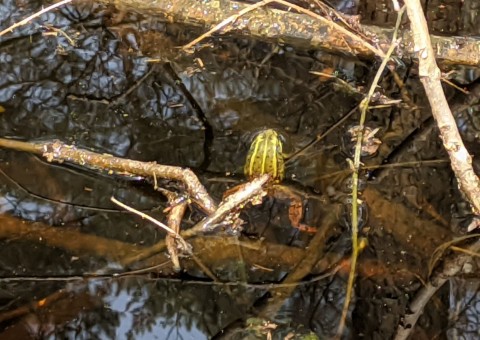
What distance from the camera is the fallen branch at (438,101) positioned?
7.84 ft

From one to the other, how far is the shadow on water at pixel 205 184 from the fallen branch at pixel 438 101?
0.41 m

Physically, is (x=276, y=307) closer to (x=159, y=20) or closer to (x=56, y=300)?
(x=56, y=300)

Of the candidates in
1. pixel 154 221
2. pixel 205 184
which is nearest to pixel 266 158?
pixel 205 184

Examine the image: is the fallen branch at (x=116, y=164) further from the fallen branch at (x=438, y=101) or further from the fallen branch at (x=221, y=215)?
the fallen branch at (x=438, y=101)

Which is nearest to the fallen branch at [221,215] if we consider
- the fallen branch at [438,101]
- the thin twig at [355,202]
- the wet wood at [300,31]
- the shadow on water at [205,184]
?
the shadow on water at [205,184]

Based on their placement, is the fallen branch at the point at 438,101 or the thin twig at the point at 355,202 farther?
the thin twig at the point at 355,202

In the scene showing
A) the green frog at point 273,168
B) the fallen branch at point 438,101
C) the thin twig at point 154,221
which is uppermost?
the fallen branch at point 438,101

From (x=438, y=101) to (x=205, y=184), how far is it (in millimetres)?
1044

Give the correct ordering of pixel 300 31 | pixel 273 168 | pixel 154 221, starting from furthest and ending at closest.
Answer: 1. pixel 300 31
2. pixel 273 168
3. pixel 154 221

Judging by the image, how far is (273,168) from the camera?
9.46ft

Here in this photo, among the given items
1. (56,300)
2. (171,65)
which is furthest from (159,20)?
(56,300)

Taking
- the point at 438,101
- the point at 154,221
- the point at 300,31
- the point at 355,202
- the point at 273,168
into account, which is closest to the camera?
the point at 438,101

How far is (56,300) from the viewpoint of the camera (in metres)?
2.60

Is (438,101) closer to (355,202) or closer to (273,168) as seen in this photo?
(355,202)
